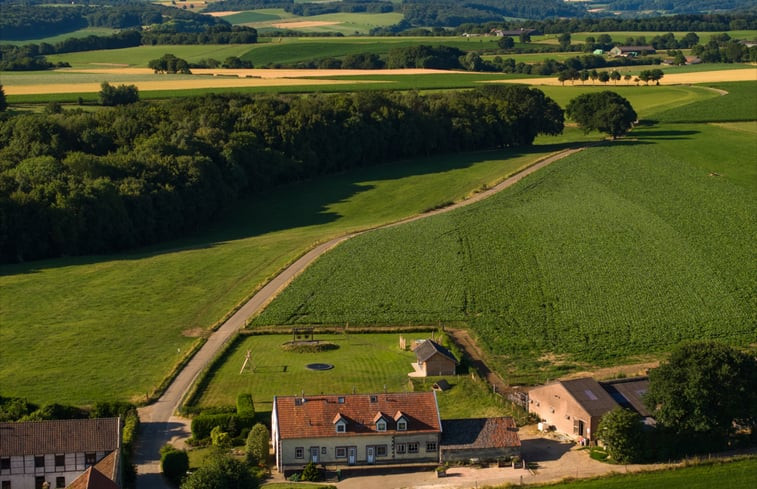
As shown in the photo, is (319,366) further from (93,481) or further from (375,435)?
(93,481)

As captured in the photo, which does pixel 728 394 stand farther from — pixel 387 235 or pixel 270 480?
pixel 387 235

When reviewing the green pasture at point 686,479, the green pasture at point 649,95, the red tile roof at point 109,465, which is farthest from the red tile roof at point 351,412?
the green pasture at point 649,95

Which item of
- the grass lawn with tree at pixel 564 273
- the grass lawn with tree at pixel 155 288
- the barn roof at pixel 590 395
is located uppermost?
the barn roof at pixel 590 395

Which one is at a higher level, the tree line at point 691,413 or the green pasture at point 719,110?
the tree line at point 691,413

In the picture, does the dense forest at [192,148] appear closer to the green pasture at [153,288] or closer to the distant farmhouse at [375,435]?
the green pasture at [153,288]

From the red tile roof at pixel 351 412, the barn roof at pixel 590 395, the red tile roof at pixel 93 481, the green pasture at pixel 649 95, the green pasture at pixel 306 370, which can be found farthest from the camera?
the green pasture at pixel 649 95

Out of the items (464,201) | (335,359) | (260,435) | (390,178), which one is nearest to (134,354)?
(335,359)
